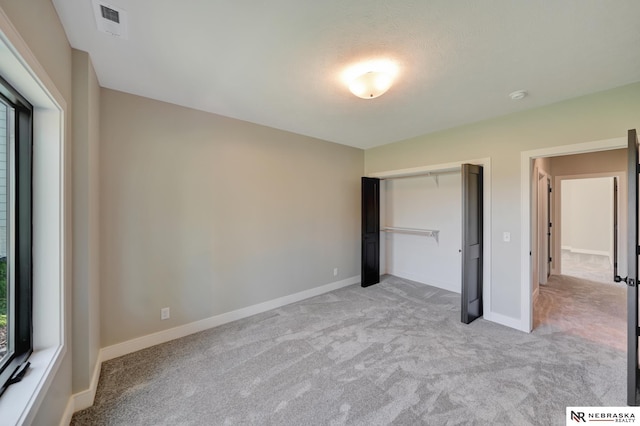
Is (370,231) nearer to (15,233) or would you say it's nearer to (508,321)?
(508,321)

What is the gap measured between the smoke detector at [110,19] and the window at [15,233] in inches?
25.7

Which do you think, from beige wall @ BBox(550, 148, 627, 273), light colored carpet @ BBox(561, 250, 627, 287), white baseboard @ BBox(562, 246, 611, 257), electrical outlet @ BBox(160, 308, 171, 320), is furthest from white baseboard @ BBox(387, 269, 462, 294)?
white baseboard @ BBox(562, 246, 611, 257)

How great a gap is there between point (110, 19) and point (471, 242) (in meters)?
3.91

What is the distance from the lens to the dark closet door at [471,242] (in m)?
3.00

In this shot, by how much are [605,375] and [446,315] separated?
137 cm

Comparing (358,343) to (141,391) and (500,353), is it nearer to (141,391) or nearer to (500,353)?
(500,353)

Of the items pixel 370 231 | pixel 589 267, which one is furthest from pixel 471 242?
pixel 589 267

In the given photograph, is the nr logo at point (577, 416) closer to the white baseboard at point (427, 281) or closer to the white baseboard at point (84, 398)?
the white baseboard at point (427, 281)

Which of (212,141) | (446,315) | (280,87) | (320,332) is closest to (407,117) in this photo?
(280,87)

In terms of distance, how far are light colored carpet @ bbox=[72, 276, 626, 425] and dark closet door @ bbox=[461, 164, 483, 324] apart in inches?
9.3

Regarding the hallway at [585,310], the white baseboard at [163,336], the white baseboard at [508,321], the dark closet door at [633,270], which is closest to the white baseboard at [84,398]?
the white baseboard at [163,336]

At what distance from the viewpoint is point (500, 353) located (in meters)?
2.39

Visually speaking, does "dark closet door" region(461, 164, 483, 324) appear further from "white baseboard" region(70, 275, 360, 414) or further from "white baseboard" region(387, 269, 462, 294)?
"white baseboard" region(70, 275, 360, 414)

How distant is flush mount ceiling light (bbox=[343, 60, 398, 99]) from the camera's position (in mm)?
1941
